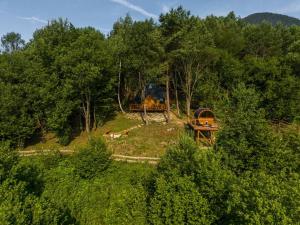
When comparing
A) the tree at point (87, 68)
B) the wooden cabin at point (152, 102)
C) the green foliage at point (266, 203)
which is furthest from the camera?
the wooden cabin at point (152, 102)

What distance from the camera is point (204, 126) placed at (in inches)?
1745

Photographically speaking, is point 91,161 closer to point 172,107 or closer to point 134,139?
point 134,139

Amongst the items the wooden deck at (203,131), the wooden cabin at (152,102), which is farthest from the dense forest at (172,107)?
the wooden deck at (203,131)

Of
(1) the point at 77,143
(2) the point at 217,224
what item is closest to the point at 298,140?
(2) the point at 217,224

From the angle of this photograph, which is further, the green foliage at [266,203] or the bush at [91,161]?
the bush at [91,161]

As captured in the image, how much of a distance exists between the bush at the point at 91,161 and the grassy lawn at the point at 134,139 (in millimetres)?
5547

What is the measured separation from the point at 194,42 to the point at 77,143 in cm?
2427

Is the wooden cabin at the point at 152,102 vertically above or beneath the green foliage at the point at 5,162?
above

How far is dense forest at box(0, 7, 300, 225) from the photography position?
2017cm

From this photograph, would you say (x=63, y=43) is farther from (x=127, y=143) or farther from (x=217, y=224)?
(x=217, y=224)

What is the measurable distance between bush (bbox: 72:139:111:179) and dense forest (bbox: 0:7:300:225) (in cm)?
11

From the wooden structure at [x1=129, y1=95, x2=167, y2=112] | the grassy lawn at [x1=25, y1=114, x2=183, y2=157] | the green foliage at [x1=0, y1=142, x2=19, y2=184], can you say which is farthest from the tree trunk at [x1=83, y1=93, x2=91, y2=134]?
the green foliage at [x1=0, y1=142, x2=19, y2=184]

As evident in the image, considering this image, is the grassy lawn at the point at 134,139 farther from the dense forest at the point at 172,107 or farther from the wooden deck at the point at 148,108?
the wooden deck at the point at 148,108

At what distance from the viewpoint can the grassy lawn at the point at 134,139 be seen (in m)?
42.5
